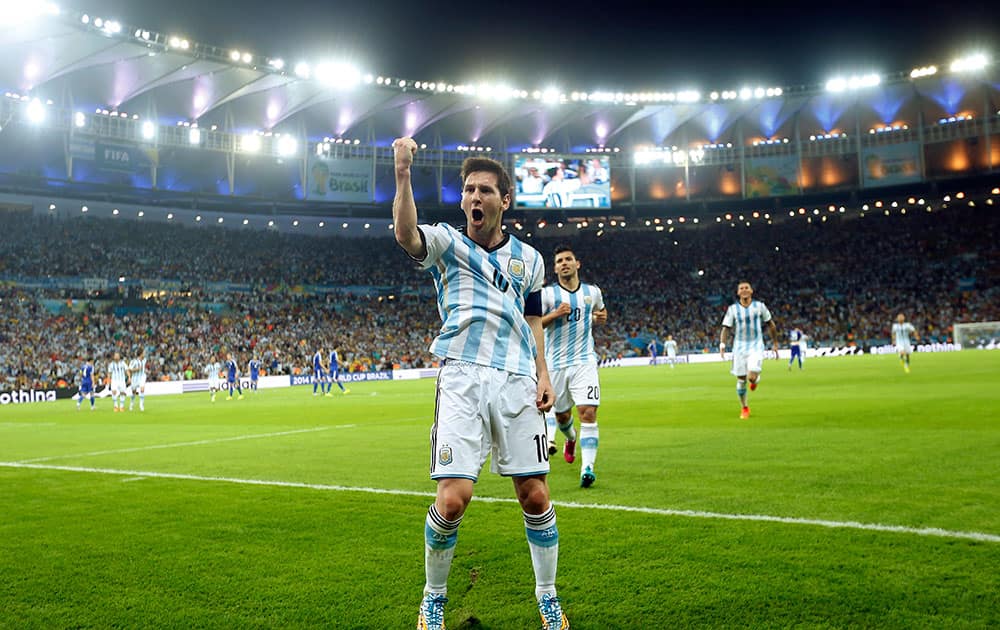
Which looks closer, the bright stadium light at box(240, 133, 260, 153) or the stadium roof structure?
the stadium roof structure

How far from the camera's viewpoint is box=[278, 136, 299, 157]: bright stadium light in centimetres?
5434

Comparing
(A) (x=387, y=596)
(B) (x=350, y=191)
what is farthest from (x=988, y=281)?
(A) (x=387, y=596)

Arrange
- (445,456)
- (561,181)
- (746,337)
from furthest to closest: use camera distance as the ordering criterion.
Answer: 1. (561,181)
2. (746,337)
3. (445,456)

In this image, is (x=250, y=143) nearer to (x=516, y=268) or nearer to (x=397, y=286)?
(x=397, y=286)

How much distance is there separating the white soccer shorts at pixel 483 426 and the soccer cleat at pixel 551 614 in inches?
24.3

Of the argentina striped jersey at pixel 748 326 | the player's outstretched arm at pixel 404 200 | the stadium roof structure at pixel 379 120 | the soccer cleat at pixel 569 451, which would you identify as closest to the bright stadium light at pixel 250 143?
the stadium roof structure at pixel 379 120

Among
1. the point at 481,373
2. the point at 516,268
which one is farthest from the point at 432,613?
the point at 516,268

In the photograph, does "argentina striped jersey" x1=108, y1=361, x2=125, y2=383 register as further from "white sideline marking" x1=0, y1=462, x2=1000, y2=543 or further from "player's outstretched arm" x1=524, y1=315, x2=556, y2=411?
"player's outstretched arm" x1=524, y1=315, x2=556, y2=411

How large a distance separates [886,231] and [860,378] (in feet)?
148

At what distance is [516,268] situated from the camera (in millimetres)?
4277

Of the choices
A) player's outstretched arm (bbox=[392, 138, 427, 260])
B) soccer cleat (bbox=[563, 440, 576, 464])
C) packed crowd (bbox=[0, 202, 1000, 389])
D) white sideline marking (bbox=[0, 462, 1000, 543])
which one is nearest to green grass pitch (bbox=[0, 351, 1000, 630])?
white sideline marking (bbox=[0, 462, 1000, 543])

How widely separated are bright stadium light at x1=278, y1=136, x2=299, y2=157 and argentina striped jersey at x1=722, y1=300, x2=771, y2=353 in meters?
45.7

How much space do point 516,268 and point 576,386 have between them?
15.5 feet

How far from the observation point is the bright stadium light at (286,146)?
178ft
